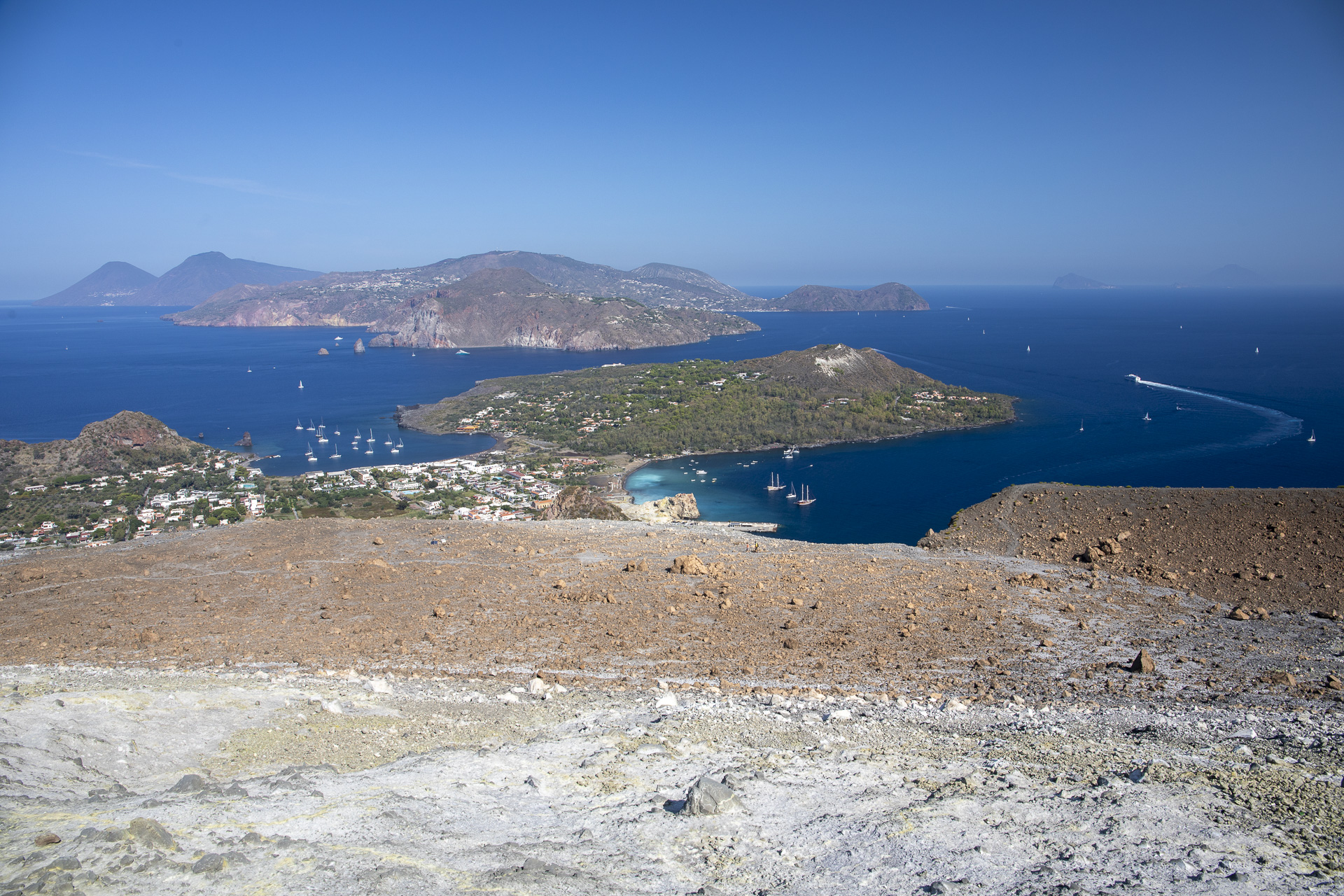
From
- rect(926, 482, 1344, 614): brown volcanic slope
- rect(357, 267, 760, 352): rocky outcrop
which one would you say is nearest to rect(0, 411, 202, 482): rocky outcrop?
rect(926, 482, 1344, 614): brown volcanic slope

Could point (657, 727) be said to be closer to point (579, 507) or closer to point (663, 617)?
point (663, 617)

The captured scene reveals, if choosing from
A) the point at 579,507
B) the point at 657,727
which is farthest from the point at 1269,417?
the point at 657,727

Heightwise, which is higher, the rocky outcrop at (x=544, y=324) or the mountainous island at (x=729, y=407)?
the rocky outcrop at (x=544, y=324)

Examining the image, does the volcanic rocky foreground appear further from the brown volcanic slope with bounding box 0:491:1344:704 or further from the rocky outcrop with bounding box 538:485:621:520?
the rocky outcrop with bounding box 538:485:621:520


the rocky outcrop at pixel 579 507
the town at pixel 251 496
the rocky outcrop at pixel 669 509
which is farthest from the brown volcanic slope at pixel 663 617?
the rocky outcrop at pixel 669 509

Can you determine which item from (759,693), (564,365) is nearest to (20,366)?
(564,365)

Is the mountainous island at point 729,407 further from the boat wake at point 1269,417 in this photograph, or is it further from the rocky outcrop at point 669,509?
the rocky outcrop at point 669,509

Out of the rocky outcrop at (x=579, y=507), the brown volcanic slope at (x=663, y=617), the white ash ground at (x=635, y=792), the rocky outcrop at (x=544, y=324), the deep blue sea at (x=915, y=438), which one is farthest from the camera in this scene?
the rocky outcrop at (x=544, y=324)
